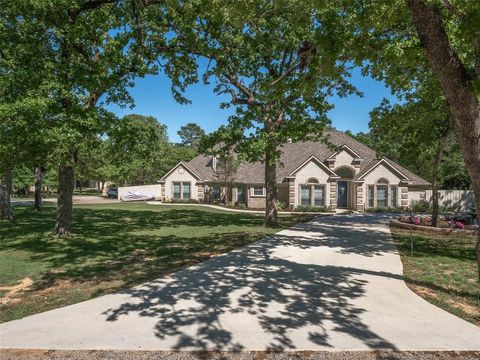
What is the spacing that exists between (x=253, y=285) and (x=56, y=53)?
12598mm

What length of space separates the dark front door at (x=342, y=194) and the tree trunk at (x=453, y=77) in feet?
94.0

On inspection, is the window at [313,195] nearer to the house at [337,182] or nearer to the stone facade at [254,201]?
the house at [337,182]

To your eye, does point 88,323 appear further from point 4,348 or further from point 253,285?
point 253,285

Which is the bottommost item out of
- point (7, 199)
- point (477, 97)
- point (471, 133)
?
point (7, 199)

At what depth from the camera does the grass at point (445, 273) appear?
7.01 m

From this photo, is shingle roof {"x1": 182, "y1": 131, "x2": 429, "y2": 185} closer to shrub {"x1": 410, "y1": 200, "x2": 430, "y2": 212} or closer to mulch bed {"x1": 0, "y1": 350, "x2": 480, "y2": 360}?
shrub {"x1": 410, "y1": 200, "x2": 430, "y2": 212}

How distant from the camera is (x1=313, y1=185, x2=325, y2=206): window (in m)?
31.4

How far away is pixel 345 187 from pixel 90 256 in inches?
1057

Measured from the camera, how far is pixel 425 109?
14898 mm

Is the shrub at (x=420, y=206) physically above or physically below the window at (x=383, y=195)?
below

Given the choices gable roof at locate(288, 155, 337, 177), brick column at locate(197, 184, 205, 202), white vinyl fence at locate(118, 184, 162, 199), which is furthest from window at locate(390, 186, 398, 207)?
white vinyl fence at locate(118, 184, 162, 199)

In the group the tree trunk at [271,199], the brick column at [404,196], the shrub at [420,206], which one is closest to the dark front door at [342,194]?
the brick column at [404,196]

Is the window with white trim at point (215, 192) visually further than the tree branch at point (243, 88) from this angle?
Yes

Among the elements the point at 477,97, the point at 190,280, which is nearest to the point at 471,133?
the point at 477,97
